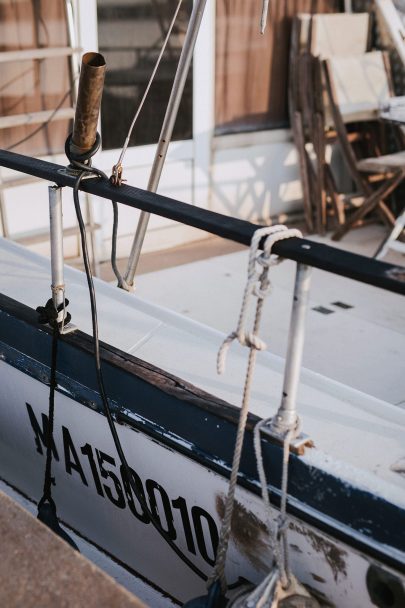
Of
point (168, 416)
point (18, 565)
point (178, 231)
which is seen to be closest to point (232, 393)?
point (168, 416)

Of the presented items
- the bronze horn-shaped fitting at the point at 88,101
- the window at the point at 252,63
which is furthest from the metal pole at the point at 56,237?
the window at the point at 252,63

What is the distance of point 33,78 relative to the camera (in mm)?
4062

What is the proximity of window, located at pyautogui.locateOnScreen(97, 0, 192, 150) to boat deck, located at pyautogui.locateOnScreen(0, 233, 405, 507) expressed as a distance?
925 mm

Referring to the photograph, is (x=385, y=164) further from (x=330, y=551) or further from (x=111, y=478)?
(x=330, y=551)

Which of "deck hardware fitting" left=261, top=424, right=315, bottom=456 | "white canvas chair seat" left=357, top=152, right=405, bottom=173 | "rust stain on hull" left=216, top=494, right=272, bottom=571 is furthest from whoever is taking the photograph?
"white canvas chair seat" left=357, top=152, right=405, bottom=173

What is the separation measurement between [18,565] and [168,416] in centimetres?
46

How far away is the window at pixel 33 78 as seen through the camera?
3908mm

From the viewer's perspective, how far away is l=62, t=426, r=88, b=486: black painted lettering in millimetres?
2035

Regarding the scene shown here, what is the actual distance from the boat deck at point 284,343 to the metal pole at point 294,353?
82mm

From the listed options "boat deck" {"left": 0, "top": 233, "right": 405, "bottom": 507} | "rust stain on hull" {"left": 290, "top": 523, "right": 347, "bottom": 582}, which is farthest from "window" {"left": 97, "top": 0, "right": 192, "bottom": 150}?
"rust stain on hull" {"left": 290, "top": 523, "right": 347, "bottom": 582}

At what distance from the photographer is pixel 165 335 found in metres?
2.11

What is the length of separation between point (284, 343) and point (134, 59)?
199 centimetres

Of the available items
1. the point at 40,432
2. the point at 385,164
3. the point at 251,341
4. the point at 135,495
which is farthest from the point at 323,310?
the point at 251,341

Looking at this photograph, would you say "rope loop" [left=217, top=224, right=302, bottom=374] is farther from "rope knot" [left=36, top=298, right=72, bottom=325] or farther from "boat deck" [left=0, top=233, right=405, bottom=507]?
"rope knot" [left=36, top=298, right=72, bottom=325]
